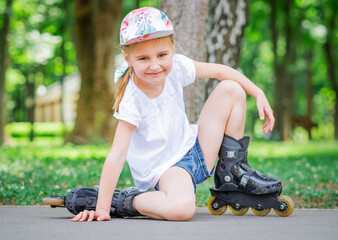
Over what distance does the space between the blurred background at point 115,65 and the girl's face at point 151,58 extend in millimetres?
505

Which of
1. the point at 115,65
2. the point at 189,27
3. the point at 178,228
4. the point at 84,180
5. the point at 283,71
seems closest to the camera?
the point at 178,228

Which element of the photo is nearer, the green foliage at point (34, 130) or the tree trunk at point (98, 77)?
the tree trunk at point (98, 77)

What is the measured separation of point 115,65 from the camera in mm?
17438

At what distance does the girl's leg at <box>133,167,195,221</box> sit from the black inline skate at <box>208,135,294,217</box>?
14.2 inches

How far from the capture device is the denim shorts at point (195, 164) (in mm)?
4152

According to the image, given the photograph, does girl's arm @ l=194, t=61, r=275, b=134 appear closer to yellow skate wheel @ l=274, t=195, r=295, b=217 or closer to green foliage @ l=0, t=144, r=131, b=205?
yellow skate wheel @ l=274, t=195, r=295, b=217

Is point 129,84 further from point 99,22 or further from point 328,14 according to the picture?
point 328,14

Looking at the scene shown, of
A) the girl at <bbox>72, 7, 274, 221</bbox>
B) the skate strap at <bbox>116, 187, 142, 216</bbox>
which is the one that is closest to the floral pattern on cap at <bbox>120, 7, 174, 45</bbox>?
the girl at <bbox>72, 7, 274, 221</bbox>

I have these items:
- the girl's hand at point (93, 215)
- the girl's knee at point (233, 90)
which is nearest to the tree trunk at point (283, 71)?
the girl's knee at point (233, 90)

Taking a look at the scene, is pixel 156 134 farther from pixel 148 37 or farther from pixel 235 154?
pixel 148 37

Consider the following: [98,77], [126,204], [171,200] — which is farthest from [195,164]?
[98,77]

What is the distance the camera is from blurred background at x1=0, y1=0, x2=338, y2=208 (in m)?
6.89

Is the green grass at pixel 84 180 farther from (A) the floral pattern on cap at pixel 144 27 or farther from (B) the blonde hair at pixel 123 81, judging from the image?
(A) the floral pattern on cap at pixel 144 27

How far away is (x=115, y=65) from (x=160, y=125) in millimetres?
13483
